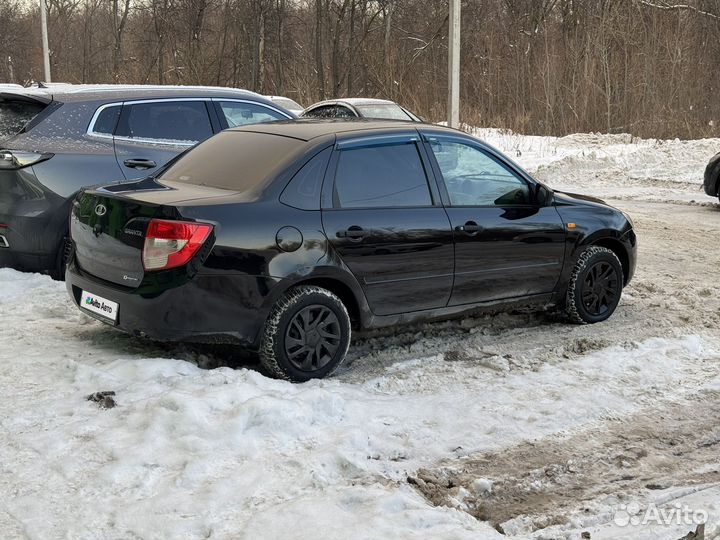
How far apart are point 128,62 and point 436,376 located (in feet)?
158

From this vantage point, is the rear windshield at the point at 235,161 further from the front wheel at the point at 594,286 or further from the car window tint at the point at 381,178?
the front wheel at the point at 594,286

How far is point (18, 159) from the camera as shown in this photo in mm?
7824

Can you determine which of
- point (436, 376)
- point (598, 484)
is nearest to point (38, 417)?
point (436, 376)

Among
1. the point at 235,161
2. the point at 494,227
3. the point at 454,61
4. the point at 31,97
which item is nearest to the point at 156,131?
the point at 31,97

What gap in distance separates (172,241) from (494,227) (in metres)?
2.36

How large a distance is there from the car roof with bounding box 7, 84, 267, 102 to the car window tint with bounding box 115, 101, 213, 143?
0.29ft

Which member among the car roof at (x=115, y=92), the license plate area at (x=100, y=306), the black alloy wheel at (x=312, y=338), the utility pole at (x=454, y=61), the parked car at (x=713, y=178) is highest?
the utility pole at (x=454, y=61)

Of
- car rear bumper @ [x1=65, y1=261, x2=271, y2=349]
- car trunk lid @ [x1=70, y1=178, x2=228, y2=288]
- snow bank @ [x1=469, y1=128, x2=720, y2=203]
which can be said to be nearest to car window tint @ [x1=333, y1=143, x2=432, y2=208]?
car trunk lid @ [x1=70, y1=178, x2=228, y2=288]

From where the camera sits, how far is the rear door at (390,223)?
19.6ft

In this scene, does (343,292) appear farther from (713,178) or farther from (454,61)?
(454,61)

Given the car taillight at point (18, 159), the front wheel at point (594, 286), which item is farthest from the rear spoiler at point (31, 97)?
the front wheel at point (594, 286)

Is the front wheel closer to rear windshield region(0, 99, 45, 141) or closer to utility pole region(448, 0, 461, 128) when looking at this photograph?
rear windshield region(0, 99, 45, 141)

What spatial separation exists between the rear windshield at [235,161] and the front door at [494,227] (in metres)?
1.12

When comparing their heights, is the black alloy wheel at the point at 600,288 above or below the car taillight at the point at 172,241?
below
